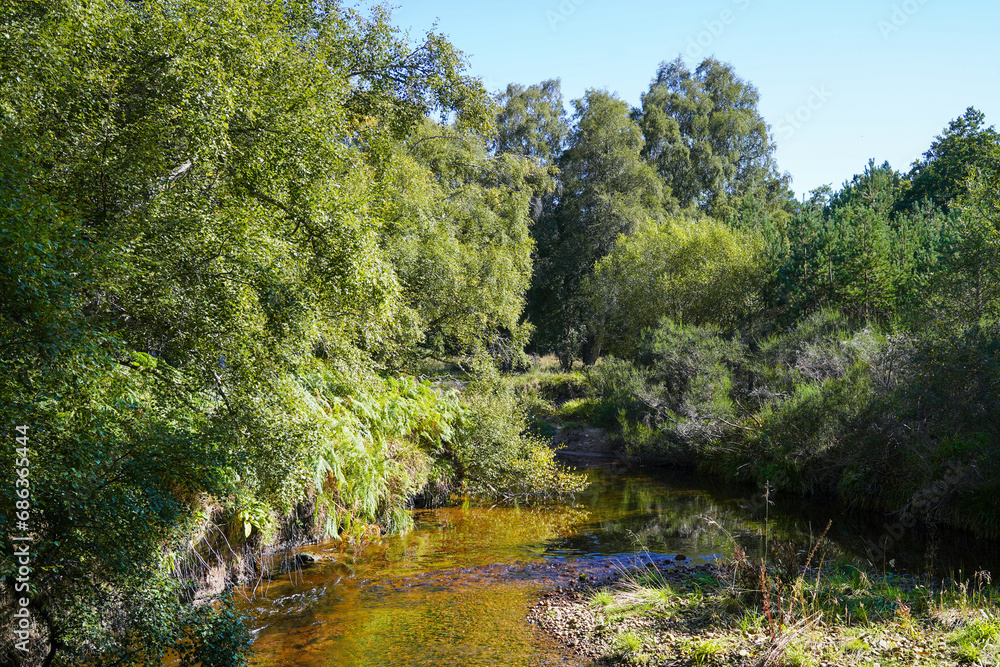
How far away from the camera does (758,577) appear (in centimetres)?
852

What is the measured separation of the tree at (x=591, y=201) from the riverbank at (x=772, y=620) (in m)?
31.6

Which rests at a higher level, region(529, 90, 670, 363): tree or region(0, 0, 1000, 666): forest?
region(529, 90, 670, 363): tree

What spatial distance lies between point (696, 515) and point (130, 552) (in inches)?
481

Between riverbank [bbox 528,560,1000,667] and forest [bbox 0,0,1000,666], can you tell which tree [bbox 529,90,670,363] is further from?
riverbank [bbox 528,560,1000,667]

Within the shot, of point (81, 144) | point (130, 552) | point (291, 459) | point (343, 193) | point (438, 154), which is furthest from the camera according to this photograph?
point (438, 154)

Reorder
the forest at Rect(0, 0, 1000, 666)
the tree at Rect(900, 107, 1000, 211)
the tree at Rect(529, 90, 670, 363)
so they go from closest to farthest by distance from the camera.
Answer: the forest at Rect(0, 0, 1000, 666)
the tree at Rect(900, 107, 1000, 211)
the tree at Rect(529, 90, 670, 363)

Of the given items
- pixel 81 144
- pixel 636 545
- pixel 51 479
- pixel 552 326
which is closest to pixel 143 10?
pixel 81 144

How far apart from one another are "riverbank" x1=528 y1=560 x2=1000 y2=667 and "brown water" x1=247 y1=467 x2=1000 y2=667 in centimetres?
73

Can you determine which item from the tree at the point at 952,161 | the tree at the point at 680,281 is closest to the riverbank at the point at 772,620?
the tree at the point at 680,281

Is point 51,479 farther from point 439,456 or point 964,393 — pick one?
point 964,393

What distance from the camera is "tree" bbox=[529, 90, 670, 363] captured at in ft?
133

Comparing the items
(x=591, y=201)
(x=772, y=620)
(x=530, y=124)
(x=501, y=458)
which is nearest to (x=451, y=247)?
(x=501, y=458)

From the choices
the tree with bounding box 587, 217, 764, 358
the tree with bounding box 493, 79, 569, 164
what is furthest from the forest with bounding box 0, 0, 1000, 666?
the tree with bounding box 493, 79, 569, 164

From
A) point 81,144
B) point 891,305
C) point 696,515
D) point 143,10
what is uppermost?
point 143,10
